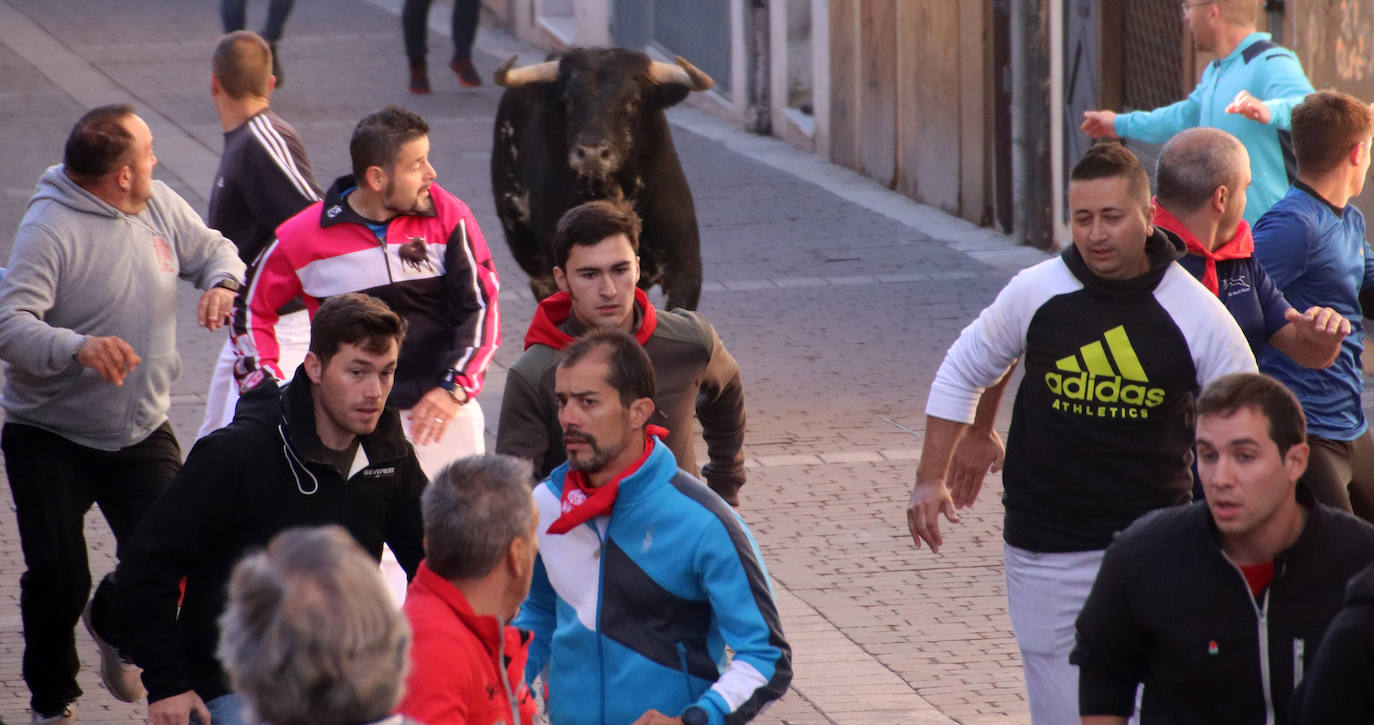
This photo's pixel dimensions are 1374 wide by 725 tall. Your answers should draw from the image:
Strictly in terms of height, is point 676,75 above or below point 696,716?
below

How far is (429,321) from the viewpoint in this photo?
21.4 ft

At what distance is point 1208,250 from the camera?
5570 mm

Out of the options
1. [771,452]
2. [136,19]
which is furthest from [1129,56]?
[136,19]

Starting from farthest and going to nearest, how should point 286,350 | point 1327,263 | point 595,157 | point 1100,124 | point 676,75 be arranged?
point 676,75 → point 595,157 → point 1100,124 → point 286,350 → point 1327,263

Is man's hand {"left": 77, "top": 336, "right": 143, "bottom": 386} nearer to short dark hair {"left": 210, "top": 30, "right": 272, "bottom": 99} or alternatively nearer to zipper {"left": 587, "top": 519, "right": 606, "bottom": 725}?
zipper {"left": 587, "top": 519, "right": 606, "bottom": 725}

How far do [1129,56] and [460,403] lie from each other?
9015mm

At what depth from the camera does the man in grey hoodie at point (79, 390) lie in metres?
6.14

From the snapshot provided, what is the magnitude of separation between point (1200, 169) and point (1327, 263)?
0.79 metres

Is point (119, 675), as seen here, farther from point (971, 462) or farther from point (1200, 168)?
point (1200, 168)

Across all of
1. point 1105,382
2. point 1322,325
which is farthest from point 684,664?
point 1322,325

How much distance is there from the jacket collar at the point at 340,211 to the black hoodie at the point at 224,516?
5.01ft

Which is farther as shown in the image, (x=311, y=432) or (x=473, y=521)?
(x=311, y=432)

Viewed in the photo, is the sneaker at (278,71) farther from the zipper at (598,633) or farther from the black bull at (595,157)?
the zipper at (598,633)

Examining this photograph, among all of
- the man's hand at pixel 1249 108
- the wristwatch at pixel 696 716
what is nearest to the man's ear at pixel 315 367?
the wristwatch at pixel 696 716
